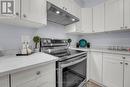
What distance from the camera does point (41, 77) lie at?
2.76 ft

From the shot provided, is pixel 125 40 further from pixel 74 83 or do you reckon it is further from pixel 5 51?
pixel 5 51

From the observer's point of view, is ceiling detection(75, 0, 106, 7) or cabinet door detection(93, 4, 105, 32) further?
ceiling detection(75, 0, 106, 7)

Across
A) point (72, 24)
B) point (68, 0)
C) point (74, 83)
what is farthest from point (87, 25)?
point (74, 83)

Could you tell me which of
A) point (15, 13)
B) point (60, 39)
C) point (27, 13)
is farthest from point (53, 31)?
point (15, 13)

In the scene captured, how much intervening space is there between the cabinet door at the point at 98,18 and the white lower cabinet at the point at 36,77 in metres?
1.76

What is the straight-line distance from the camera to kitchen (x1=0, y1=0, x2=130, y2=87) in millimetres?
771

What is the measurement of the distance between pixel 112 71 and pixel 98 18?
1.40 m

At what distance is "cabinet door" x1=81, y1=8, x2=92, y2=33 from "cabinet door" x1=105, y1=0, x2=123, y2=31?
445 millimetres

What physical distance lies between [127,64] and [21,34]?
6.51 ft

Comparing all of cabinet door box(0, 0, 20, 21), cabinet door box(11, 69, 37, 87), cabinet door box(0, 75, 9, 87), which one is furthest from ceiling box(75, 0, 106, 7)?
cabinet door box(0, 75, 9, 87)

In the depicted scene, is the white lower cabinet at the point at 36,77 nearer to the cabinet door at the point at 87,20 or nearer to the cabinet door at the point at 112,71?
the cabinet door at the point at 112,71

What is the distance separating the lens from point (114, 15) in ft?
6.20

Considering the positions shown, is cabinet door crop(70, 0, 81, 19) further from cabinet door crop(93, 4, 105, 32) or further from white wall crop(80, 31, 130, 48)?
white wall crop(80, 31, 130, 48)

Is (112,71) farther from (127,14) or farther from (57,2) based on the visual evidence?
(57,2)
